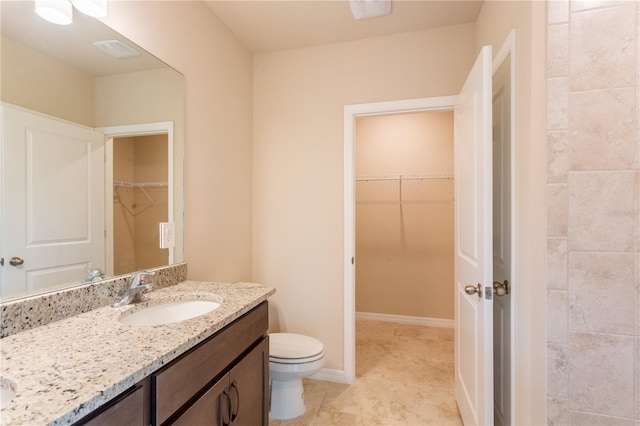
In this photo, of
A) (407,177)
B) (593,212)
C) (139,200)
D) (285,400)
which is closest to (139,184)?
(139,200)

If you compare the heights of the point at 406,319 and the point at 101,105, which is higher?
the point at 101,105

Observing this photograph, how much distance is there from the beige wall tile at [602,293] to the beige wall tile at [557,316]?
0.06 feet

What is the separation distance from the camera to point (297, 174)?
227 cm

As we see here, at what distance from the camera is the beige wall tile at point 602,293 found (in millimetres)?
986

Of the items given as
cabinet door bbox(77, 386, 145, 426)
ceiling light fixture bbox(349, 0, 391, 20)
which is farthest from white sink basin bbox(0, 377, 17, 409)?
ceiling light fixture bbox(349, 0, 391, 20)

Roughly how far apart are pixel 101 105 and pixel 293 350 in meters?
1.60

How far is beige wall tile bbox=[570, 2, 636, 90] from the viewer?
0.97 metres

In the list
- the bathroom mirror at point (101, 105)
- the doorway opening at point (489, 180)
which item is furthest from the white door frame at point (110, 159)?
the doorway opening at point (489, 180)

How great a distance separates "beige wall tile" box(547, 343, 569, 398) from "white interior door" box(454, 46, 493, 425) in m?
0.24

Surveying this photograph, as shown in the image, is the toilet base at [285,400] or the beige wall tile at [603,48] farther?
the toilet base at [285,400]

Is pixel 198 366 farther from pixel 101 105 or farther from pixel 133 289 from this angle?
pixel 101 105

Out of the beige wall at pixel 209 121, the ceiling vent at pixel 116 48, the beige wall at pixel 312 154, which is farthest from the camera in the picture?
the beige wall at pixel 312 154

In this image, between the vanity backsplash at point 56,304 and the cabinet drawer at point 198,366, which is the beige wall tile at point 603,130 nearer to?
the cabinet drawer at point 198,366

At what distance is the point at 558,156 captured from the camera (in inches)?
40.4
